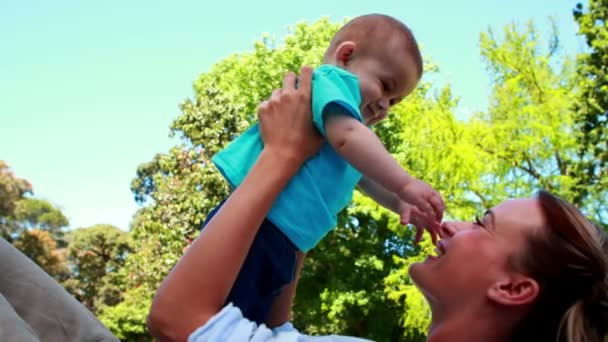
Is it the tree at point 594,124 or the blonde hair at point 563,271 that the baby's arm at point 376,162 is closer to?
the blonde hair at point 563,271

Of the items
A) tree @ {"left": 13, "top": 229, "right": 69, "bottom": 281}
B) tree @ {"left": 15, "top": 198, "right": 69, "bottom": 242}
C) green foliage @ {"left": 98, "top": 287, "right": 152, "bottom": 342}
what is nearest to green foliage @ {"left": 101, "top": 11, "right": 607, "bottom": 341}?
green foliage @ {"left": 98, "top": 287, "right": 152, "bottom": 342}

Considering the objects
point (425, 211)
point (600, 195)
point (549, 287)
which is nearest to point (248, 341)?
point (425, 211)

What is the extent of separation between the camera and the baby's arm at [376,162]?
1613mm

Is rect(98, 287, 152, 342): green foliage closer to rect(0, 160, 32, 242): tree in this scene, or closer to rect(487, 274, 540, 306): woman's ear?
rect(0, 160, 32, 242): tree

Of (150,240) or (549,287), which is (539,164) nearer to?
(150,240)

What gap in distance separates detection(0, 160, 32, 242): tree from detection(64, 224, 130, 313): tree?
9.78 ft

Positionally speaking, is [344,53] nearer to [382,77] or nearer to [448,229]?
[382,77]

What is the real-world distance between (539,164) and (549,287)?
Result: 1318 centimetres

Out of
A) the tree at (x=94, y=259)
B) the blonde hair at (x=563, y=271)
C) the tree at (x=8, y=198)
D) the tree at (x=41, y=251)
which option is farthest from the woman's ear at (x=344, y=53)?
the tree at (x=94, y=259)

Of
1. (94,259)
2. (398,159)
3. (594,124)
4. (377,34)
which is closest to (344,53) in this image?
(377,34)

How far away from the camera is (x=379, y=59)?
2029 millimetres

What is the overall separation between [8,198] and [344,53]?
2836 centimetres

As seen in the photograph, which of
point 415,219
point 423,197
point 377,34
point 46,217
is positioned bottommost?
point 46,217

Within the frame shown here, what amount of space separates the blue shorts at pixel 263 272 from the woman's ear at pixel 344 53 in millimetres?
579
